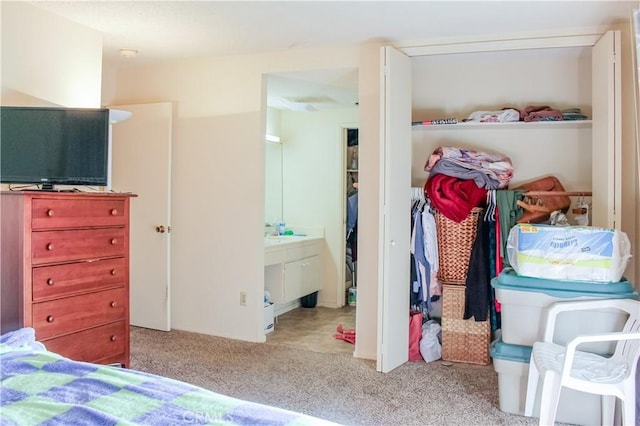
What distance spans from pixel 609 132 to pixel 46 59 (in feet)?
11.0

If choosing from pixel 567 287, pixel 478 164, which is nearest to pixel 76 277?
pixel 567 287

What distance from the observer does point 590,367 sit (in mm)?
2404

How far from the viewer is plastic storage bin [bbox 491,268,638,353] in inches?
103

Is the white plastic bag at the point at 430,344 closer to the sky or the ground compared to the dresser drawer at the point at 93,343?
closer to the ground

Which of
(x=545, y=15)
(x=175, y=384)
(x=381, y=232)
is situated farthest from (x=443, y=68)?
(x=175, y=384)

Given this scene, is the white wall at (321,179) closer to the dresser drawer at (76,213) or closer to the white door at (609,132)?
the white door at (609,132)

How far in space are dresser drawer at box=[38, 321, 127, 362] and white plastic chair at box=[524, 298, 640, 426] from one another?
2.27 meters

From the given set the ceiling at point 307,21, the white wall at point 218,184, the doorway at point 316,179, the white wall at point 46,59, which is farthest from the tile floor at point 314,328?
the white wall at point 46,59

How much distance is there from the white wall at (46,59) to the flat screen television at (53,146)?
0.98 feet

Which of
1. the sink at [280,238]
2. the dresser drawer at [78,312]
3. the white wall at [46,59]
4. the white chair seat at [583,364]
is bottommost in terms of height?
the white chair seat at [583,364]

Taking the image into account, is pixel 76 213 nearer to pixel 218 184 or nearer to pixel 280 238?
pixel 218 184

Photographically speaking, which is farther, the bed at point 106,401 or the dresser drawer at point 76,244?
the dresser drawer at point 76,244

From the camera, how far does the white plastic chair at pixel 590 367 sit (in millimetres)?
→ 2211

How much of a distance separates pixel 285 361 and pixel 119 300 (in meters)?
1.21
